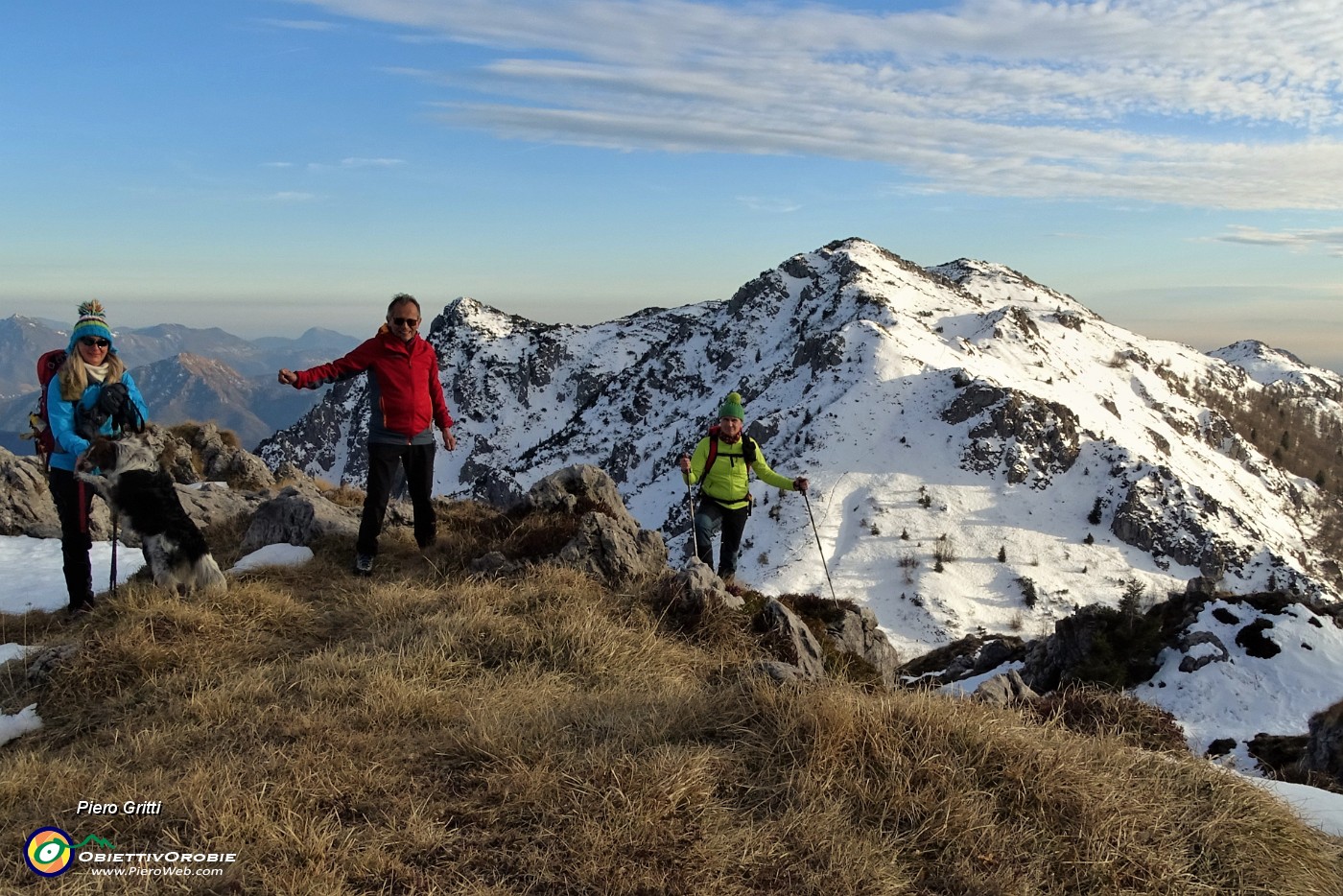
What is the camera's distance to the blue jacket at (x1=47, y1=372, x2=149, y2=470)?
6627mm

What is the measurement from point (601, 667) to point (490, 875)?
2.64 meters

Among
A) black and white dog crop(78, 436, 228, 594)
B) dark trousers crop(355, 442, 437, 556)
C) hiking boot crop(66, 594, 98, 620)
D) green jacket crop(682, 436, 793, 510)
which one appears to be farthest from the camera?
green jacket crop(682, 436, 793, 510)

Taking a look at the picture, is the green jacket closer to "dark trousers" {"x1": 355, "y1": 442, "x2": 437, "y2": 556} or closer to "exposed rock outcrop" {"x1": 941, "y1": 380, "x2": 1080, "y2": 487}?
"dark trousers" {"x1": 355, "y1": 442, "x2": 437, "y2": 556}

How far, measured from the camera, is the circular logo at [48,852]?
332 centimetres

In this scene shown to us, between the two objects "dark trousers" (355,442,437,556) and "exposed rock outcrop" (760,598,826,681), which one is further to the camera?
"dark trousers" (355,442,437,556)

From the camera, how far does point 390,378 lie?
808 cm

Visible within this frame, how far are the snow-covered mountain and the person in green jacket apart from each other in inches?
476

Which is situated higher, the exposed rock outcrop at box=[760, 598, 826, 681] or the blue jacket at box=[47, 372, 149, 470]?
the blue jacket at box=[47, 372, 149, 470]

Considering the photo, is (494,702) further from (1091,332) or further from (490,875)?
(1091,332)

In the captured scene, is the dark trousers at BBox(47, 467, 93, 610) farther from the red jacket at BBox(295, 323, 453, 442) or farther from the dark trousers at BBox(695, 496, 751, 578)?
the dark trousers at BBox(695, 496, 751, 578)

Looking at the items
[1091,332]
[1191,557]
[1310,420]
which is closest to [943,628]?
[1191,557]

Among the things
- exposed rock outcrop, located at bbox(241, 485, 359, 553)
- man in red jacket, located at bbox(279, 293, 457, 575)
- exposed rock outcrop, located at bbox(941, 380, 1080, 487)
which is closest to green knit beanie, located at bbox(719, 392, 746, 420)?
man in red jacket, located at bbox(279, 293, 457, 575)

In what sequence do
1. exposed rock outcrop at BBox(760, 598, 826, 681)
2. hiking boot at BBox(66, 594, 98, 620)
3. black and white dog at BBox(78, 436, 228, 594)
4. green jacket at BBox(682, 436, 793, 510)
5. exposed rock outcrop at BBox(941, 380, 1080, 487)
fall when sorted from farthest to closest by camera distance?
1. exposed rock outcrop at BBox(941, 380, 1080, 487)
2. green jacket at BBox(682, 436, 793, 510)
3. exposed rock outcrop at BBox(760, 598, 826, 681)
4. hiking boot at BBox(66, 594, 98, 620)
5. black and white dog at BBox(78, 436, 228, 594)

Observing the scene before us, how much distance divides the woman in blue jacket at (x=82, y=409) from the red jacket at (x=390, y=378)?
1.57 m
